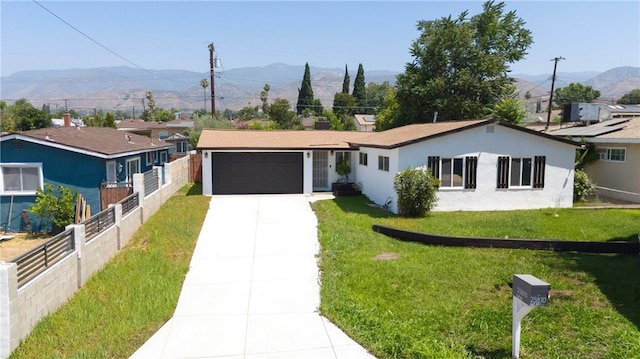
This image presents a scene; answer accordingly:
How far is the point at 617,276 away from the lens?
8500 millimetres

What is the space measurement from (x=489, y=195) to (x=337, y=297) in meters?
10.6

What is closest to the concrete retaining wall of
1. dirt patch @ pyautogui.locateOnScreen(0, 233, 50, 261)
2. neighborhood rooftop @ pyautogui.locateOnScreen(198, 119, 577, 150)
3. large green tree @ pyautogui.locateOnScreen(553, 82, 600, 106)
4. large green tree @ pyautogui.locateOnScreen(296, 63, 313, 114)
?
dirt patch @ pyautogui.locateOnScreen(0, 233, 50, 261)

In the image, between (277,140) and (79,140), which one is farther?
(277,140)

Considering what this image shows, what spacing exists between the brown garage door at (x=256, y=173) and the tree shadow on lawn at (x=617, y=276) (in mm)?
12538

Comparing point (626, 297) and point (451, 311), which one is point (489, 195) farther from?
point (451, 311)

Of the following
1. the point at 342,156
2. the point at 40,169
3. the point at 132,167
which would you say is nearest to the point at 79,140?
the point at 40,169

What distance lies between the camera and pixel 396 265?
9.67 metres

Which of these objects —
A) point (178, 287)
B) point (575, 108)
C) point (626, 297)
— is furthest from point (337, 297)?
point (575, 108)

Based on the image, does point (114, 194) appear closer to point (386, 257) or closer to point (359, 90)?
point (386, 257)

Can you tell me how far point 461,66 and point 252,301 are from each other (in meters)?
28.4

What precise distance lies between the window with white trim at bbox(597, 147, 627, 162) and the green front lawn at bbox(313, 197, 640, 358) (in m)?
7.77

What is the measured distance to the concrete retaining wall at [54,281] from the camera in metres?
6.09

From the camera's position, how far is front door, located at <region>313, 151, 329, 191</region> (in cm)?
2139

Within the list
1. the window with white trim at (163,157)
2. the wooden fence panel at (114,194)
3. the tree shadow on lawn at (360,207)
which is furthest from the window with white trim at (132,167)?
the tree shadow on lawn at (360,207)
